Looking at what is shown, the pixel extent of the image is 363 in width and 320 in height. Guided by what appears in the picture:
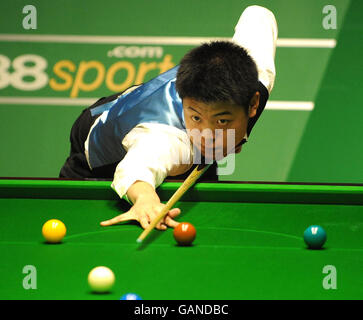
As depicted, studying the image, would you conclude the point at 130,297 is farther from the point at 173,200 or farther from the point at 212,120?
the point at 212,120

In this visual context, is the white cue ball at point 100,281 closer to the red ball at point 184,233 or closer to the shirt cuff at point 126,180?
the red ball at point 184,233

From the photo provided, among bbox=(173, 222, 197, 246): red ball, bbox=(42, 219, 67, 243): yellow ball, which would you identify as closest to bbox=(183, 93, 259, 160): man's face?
bbox=(173, 222, 197, 246): red ball

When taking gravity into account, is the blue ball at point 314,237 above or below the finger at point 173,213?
below

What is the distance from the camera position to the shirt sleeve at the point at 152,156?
2762mm

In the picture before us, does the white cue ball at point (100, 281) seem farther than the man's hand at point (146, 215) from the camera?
No

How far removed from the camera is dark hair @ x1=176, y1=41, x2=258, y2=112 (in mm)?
2754

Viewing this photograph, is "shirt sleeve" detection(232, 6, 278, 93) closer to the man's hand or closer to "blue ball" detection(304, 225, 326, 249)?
the man's hand

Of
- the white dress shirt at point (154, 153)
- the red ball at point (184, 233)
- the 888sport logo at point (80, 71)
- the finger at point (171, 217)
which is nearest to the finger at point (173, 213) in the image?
the finger at point (171, 217)

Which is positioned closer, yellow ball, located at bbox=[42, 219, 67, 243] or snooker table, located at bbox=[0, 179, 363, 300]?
snooker table, located at bbox=[0, 179, 363, 300]

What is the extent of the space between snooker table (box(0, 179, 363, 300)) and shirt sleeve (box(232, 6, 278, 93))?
30.4 inches

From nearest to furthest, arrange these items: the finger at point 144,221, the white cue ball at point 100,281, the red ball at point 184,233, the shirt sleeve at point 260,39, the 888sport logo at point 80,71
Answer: the white cue ball at point 100,281
the red ball at point 184,233
the finger at point 144,221
the shirt sleeve at point 260,39
the 888sport logo at point 80,71
